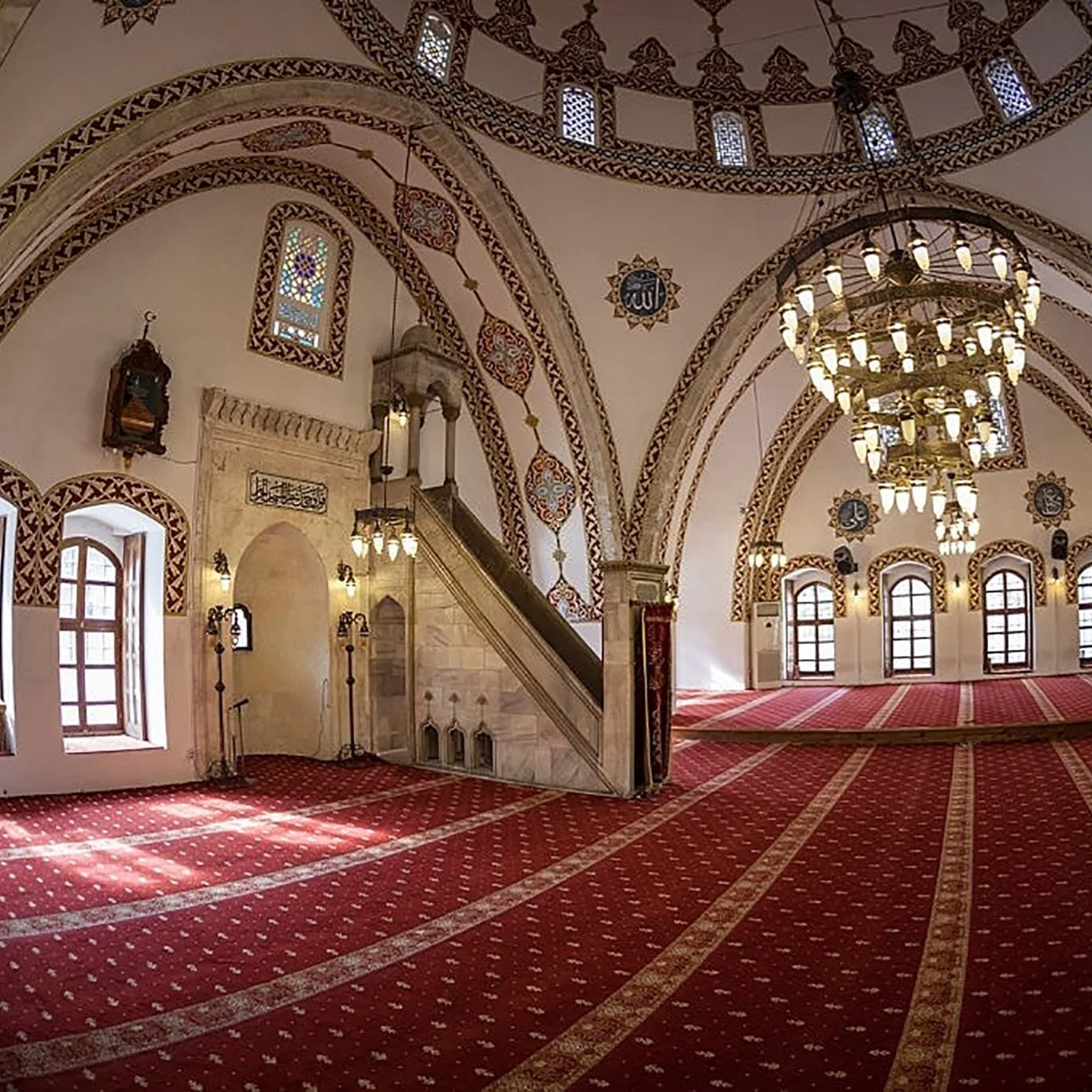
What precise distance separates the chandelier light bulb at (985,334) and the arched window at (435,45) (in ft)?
14.7

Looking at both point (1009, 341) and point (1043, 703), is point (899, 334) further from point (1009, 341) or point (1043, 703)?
point (1043, 703)

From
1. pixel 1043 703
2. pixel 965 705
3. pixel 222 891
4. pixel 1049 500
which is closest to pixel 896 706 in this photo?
pixel 965 705

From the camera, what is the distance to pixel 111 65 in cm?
532

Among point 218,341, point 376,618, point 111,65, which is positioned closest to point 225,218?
point 218,341

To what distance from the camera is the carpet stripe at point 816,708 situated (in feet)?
34.8

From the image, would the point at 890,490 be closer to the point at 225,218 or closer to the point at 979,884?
the point at 979,884

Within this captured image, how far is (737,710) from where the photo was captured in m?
12.3

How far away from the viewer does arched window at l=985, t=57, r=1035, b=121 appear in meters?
7.90

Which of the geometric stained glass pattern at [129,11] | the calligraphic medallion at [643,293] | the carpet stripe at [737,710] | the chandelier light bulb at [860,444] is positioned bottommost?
the carpet stripe at [737,710]

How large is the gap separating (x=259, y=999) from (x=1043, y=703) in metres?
10.2

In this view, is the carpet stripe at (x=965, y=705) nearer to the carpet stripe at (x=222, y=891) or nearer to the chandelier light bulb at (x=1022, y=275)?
the chandelier light bulb at (x=1022, y=275)

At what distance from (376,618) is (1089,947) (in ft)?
22.5

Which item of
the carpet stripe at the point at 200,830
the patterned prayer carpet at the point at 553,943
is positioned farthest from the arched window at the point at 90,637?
the carpet stripe at the point at 200,830

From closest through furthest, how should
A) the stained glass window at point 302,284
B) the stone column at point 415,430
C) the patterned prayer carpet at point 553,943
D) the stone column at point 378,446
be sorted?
the patterned prayer carpet at point 553,943 → the stained glass window at point 302,284 → the stone column at point 415,430 → the stone column at point 378,446
